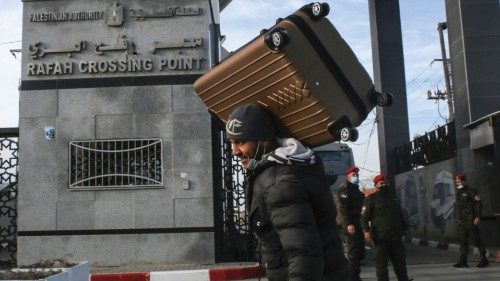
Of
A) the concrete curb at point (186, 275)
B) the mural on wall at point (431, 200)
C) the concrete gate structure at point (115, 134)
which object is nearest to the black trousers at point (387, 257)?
the concrete curb at point (186, 275)

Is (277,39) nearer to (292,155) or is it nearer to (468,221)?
(292,155)

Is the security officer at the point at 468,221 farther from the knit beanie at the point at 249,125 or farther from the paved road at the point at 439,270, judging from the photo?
the knit beanie at the point at 249,125

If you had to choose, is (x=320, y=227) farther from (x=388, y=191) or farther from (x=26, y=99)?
(x=26, y=99)

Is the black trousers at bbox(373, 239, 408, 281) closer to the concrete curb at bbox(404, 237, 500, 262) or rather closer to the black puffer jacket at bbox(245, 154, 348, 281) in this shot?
the concrete curb at bbox(404, 237, 500, 262)

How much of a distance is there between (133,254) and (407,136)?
1472 centimetres

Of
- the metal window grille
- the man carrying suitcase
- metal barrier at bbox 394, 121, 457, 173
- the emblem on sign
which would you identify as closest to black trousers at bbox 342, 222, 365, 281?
the metal window grille

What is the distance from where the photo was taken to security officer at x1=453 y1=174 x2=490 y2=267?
9.97 m

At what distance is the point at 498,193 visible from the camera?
12.1 m

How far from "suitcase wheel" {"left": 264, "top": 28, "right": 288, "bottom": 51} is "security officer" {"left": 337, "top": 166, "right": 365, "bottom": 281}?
5601 mm

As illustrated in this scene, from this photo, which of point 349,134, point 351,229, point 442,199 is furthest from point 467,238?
point 349,134

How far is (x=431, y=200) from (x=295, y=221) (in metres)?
15.4

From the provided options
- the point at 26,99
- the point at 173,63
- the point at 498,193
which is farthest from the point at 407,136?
the point at 26,99

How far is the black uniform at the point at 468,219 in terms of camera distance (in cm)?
998

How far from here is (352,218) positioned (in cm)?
805
